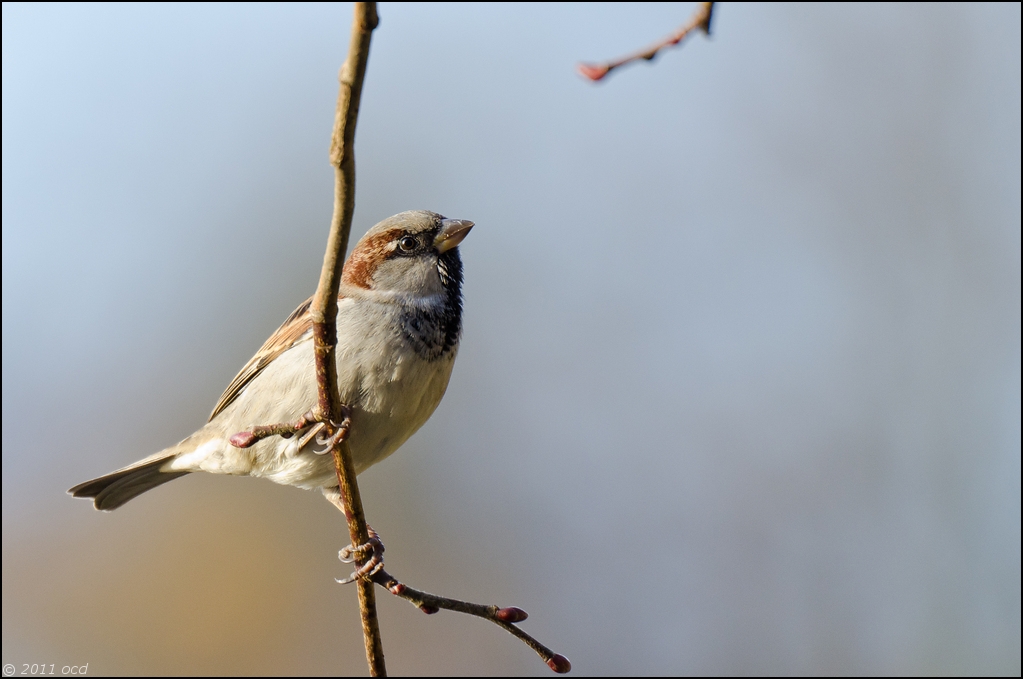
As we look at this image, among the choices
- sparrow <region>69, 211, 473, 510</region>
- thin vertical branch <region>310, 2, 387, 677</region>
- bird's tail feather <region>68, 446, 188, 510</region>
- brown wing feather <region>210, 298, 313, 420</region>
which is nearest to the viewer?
thin vertical branch <region>310, 2, 387, 677</region>

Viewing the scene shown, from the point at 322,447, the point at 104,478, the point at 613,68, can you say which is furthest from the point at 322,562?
the point at 613,68

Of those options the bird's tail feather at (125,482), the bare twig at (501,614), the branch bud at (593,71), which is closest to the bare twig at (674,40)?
the branch bud at (593,71)

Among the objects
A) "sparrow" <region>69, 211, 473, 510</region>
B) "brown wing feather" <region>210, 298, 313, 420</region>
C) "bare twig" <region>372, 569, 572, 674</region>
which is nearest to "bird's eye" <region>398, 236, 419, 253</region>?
"sparrow" <region>69, 211, 473, 510</region>

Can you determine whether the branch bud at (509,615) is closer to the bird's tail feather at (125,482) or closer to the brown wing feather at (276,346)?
the brown wing feather at (276,346)

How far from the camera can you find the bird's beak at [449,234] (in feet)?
10.6

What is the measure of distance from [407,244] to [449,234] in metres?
0.16

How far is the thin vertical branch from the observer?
139 cm

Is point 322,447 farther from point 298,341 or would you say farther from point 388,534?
point 388,534

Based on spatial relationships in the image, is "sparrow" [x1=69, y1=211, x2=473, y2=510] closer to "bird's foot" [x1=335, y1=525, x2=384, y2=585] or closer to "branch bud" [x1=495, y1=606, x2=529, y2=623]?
"bird's foot" [x1=335, y1=525, x2=384, y2=585]

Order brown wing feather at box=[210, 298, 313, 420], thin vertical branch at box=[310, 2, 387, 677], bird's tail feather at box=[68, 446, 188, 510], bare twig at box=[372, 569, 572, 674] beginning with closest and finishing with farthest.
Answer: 1. thin vertical branch at box=[310, 2, 387, 677]
2. bare twig at box=[372, 569, 572, 674]
3. brown wing feather at box=[210, 298, 313, 420]
4. bird's tail feather at box=[68, 446, 188, 510]

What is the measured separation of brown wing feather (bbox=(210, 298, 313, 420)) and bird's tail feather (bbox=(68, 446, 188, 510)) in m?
0.54

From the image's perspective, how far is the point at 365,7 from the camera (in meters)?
1.32

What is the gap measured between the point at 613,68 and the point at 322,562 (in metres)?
5.11

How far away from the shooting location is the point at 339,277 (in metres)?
1.79
